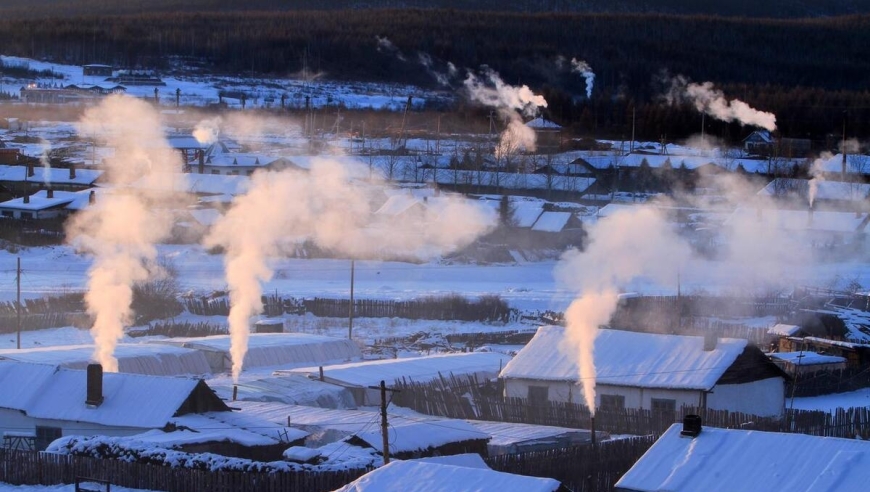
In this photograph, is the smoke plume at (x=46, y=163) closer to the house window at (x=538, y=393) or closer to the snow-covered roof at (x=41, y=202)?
the snow-covered roof at (x=41, y=202)

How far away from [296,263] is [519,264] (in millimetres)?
6806

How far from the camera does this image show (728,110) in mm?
75688

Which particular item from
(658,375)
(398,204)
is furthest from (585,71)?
(658,375)

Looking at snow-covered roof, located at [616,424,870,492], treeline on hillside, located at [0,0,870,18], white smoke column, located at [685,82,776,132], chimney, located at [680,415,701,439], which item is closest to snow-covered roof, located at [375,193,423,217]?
white smoke column, located at [685,82,776,132]

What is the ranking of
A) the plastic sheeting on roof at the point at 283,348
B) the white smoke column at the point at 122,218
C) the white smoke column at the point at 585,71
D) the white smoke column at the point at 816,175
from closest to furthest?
the plastic sheeting on roof at the point at 283,348
the white smoke column at the point at 122,218
the white smoke column at the point at 816,175
the white smoke column at the point at 585,71

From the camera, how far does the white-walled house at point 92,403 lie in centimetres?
1720

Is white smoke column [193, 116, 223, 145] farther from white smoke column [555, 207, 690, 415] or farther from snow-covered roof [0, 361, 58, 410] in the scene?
snow-covered roof [0, 361, 58, 410]

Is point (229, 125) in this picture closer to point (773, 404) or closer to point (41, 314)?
point (41, 314)

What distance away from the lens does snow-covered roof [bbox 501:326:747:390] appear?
66.3ft

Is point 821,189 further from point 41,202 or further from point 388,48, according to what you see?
point 388,48

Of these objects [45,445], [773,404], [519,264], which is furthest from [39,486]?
[519,264]

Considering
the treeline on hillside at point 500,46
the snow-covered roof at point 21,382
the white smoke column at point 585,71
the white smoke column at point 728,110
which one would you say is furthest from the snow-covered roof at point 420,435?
the white smoke column at point 585,71

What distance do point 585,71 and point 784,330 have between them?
77546 mm

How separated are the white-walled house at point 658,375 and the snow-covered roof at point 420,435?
12.1 feet
